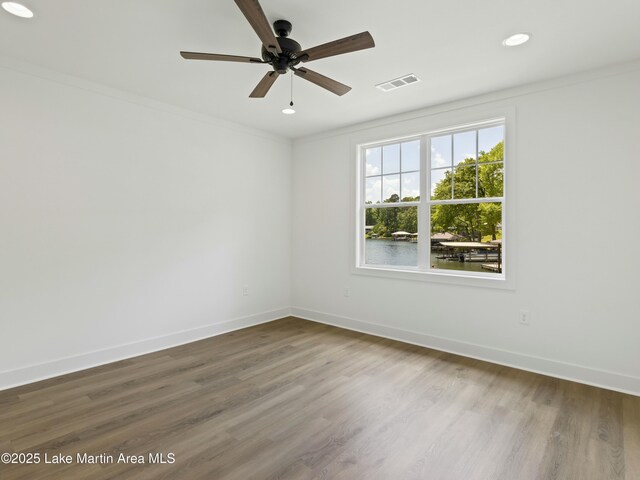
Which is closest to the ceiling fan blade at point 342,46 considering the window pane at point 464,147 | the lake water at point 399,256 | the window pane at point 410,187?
the window pane at point 464,147

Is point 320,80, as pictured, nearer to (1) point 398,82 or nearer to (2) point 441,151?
(1) point 398,82

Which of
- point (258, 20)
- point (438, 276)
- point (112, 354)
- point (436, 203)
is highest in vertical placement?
point (258, 20)

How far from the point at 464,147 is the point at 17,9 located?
13.1ft

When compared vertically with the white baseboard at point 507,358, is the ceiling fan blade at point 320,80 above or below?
above

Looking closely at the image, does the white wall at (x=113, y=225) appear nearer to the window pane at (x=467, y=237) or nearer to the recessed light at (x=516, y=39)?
the window pane at (x=467, y=237)

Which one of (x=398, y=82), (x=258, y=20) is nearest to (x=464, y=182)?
(x=398, y=82)

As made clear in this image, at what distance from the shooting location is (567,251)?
313 cm

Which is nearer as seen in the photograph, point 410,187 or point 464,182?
point 464,182

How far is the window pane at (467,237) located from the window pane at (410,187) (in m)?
0.30

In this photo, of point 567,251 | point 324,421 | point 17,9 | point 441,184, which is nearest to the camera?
point 17,9

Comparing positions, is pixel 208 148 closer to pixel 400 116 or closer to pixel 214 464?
pixel 400 116

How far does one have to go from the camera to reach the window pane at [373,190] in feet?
15.1

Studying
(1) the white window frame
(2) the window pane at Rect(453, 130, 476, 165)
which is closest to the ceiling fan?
(1) the white window frame

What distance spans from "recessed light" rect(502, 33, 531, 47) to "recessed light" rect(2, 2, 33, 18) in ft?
10.9
